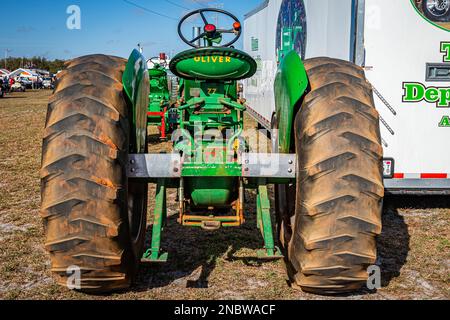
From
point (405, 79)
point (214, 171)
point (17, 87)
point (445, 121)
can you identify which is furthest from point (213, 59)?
point (17, 87)

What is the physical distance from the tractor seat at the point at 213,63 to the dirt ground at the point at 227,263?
173 cm

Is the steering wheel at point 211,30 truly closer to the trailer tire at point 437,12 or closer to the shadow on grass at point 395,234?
the trailer tire at point 437,12

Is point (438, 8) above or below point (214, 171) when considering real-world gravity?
above

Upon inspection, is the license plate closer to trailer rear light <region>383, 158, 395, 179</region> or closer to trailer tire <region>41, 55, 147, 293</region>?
trailer rear light <region>383, 158, 395, 179</region>

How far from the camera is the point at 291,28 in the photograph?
8.06 meters

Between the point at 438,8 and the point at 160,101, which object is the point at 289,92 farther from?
the point at 160,101

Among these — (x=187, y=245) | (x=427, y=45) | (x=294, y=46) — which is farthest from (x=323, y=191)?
(x=294, y=46)

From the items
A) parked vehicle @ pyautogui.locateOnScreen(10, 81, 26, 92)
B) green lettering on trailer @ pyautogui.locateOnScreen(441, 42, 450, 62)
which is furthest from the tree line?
green lettering on trailer @ pyautogui.locateOnScreen(441, 42, 450, 62)

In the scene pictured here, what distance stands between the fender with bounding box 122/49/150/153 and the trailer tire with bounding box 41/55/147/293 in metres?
0.19

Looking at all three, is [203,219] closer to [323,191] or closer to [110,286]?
[110,286]

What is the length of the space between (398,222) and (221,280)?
2741 millimetres

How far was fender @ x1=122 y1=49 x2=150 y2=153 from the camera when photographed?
124 inches

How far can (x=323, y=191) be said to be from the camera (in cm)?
275

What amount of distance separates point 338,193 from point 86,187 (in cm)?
155
